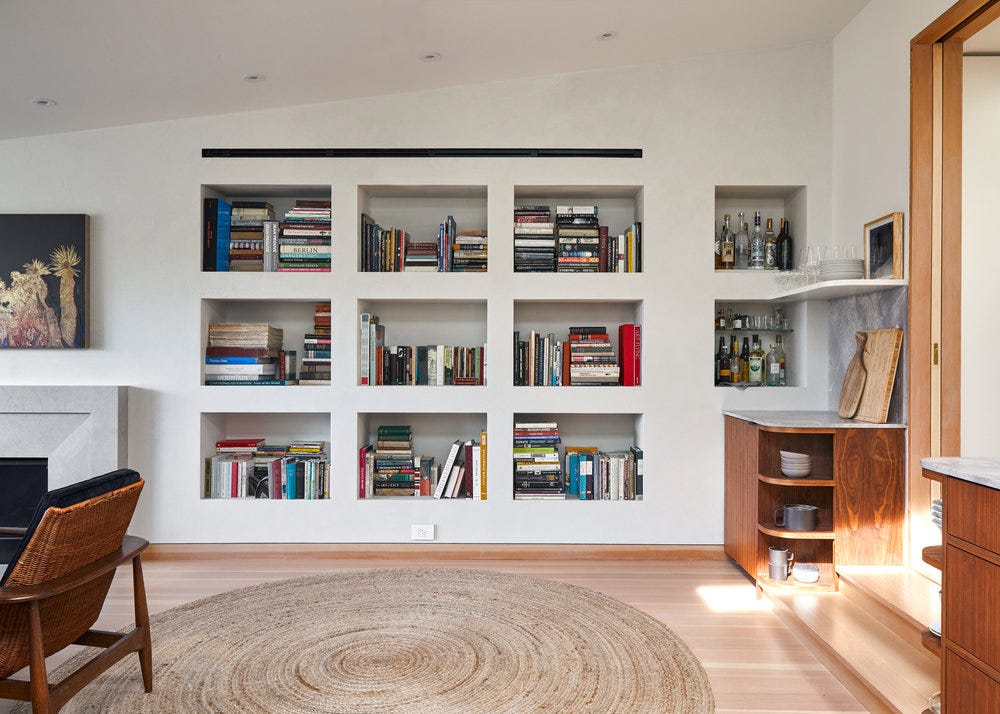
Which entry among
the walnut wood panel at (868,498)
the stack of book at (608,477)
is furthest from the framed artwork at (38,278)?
the walnut wood panel at (868,498)

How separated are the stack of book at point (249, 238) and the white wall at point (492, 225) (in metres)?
0.18

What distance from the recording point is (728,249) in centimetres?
430

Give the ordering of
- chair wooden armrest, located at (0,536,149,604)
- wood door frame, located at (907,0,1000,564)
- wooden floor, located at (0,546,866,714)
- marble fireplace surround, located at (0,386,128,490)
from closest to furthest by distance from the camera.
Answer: chair wooden armrest, located at (0,536,149,604), wooden floor, located at (0,546,866,714), wood door frame, located at (907,0,1000,564), marble fireplace surround, located at (0,386,128,490)

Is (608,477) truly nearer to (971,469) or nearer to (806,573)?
(806,573)

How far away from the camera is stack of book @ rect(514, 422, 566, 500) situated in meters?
4.20

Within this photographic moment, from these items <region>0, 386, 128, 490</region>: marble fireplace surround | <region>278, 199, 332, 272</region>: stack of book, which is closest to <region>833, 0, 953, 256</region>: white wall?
<region>278, 199, 332, 272</region>: stack of book

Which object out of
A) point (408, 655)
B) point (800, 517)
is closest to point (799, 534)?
point (800, 517)

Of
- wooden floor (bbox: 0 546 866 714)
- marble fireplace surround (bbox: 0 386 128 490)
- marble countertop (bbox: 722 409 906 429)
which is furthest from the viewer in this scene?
marble fireplace surround (bbox: 0 386 128 490)

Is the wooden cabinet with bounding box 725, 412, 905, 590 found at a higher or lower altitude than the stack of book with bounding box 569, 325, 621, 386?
lower

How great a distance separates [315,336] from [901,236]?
10.9 ft

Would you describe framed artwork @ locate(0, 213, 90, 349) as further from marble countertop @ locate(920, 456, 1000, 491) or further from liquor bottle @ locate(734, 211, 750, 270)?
marble countertop @ locate(920, 456, 1000, 491)

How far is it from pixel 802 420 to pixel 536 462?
1.55 metres

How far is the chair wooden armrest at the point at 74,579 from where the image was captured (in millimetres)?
1936

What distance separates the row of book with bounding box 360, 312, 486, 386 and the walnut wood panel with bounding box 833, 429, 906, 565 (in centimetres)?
207
